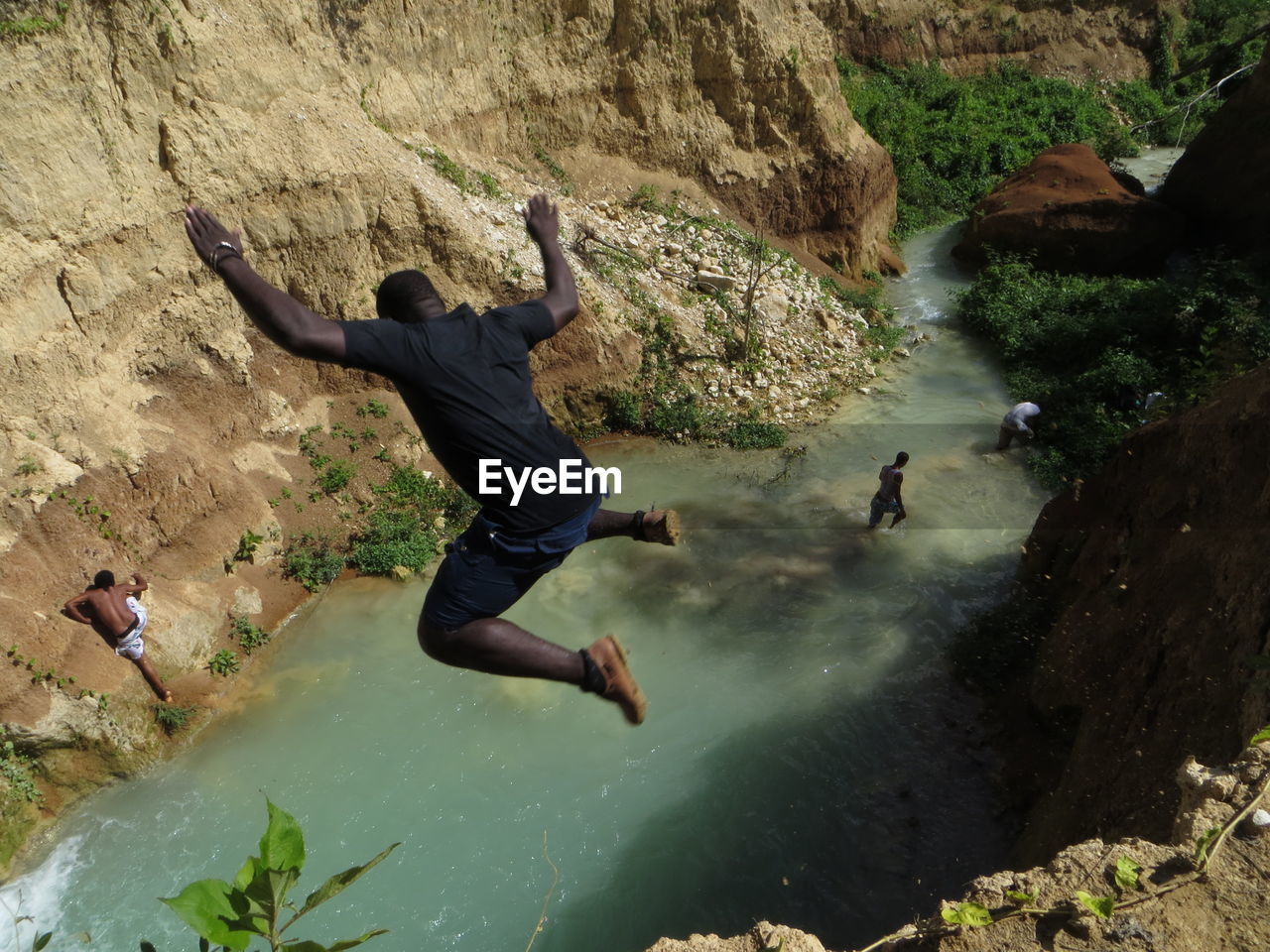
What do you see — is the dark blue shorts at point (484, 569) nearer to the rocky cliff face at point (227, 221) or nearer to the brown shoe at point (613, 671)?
the brown shoe at point (613, 671)

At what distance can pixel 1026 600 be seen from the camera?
25.2 feet

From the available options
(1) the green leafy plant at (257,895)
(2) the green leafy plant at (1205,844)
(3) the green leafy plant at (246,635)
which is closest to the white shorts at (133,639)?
(3) the green leafy plant at (246,635)

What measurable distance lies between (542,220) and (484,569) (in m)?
1.31

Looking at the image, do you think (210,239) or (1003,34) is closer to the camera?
(210,239)

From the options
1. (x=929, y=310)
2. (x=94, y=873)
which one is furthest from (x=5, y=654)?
(x=929, y=310)

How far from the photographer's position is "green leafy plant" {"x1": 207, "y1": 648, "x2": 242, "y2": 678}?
7516 mm

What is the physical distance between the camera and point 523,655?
320 centimetres

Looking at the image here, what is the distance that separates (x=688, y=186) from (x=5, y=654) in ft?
34.5

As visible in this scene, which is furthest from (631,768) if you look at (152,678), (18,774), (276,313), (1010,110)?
(1010,110)

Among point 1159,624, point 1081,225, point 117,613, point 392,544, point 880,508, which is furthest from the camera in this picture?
point 1081,225

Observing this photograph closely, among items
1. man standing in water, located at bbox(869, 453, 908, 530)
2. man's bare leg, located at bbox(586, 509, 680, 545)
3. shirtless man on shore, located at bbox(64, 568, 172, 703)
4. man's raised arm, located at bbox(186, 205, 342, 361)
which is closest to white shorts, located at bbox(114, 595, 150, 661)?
shirtless man on shore, located at bbox(64, 568, 172, 703)

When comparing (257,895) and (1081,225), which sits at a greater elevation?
(257,895)

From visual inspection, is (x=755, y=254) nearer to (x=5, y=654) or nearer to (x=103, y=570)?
(x=103, y=570)

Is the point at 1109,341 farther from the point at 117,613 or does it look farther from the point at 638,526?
the point at 117,613
